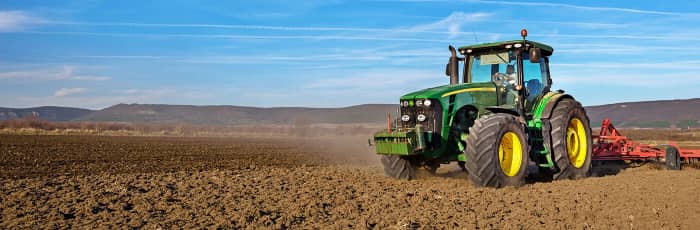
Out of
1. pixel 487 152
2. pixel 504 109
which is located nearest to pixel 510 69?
pixel 504 109

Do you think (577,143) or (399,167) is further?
(577,143)

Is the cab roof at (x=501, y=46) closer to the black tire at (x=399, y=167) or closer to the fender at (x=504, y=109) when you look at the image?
the fender at (x=504, y=109)

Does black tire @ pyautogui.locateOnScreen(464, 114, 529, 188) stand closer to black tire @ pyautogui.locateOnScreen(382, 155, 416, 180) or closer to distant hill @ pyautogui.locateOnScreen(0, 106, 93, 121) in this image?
black tire @ pyautogui.locateOnScreen(382, 155, 416, 180)

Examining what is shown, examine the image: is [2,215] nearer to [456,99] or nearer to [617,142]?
[456,99]

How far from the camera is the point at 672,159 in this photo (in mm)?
13117

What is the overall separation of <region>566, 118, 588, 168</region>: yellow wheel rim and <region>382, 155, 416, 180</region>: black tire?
10.4ft

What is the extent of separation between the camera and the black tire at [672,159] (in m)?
13.1

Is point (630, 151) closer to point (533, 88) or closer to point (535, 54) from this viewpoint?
point (533, 88)

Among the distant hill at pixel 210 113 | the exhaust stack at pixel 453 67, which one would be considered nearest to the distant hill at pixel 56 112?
the distant hill at pixel 210 113

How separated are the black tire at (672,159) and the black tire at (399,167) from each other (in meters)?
6.35

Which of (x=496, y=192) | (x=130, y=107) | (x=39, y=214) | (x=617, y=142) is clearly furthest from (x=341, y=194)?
(x=130, y=107)

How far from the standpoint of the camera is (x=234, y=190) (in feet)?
29.1

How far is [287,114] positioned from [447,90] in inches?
4091

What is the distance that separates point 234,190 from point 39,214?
276 cm
